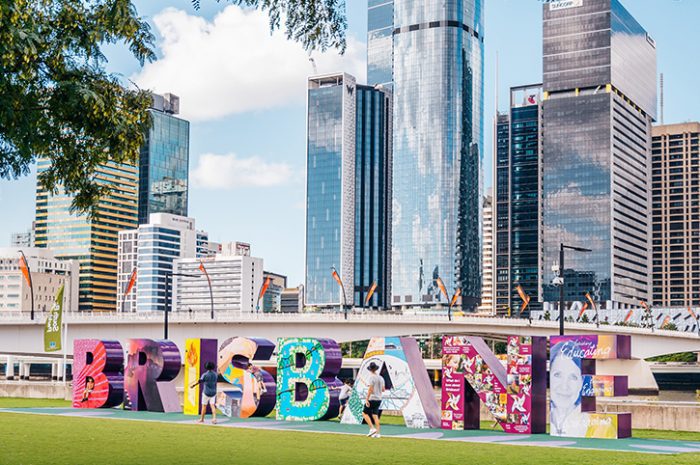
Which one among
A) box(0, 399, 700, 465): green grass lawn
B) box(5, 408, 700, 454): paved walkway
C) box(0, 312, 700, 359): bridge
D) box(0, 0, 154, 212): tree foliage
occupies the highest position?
box(0, 0, 154, 212): tree foliage

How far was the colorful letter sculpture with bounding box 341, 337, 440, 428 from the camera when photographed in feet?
103

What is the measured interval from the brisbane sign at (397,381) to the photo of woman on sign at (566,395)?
0.10ft

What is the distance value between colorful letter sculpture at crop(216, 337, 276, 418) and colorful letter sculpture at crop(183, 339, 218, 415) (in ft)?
2.06

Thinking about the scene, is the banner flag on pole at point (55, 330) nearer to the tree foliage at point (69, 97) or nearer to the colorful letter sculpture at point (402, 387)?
the colorful letter sculpture at point (402, 387)

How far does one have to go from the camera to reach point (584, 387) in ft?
94.0

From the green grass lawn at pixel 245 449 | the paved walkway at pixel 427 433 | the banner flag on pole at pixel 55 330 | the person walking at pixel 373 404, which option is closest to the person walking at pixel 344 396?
the paved walkway at pixel 427 433

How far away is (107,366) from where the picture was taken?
38.9 metres

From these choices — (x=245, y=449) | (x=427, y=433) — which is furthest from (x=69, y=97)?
(x=427, y=433)

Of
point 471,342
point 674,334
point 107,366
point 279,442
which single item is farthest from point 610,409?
point 674,334

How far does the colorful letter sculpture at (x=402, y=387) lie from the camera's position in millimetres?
31406

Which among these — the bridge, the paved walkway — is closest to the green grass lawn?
the paved walkway

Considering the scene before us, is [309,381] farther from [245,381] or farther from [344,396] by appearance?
[245,381]

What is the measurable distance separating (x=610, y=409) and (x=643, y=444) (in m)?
9.61

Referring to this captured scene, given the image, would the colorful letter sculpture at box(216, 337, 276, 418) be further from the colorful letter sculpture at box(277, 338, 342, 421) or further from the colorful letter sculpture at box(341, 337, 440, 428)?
the colorful letter sculpture at box(341, 337, 440, 428)
